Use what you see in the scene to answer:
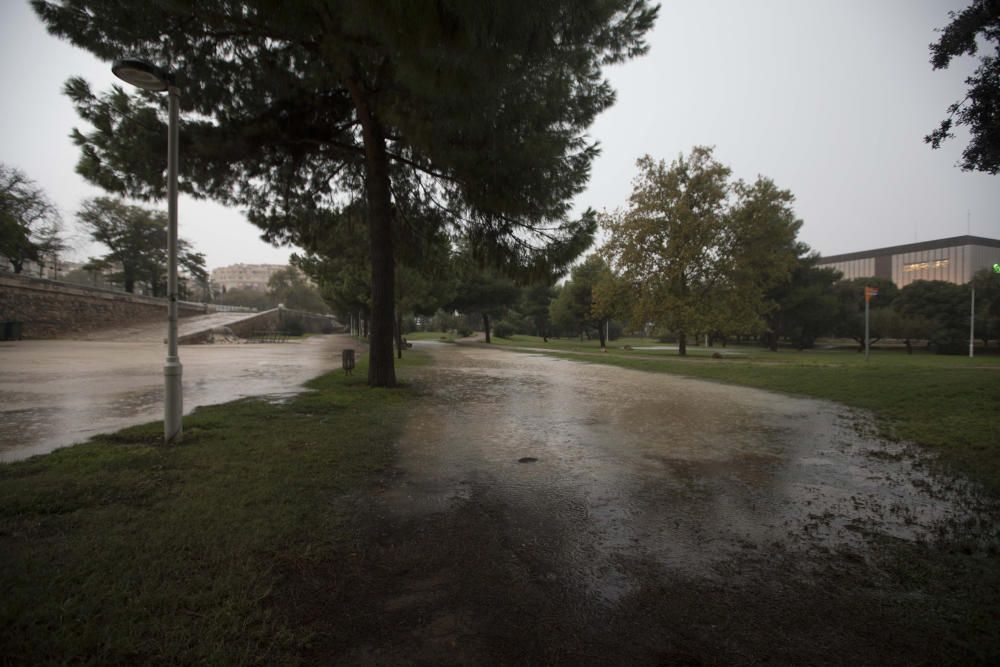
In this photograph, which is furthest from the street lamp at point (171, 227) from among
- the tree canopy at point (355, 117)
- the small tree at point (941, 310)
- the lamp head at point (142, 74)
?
the small tree at point (941, 310)

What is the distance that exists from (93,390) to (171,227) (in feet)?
19.6

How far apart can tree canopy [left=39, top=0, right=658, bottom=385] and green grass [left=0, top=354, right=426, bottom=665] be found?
4222mm

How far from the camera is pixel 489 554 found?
313 centimetres

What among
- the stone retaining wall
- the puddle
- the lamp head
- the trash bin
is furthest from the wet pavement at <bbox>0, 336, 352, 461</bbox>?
the stone retaining wall

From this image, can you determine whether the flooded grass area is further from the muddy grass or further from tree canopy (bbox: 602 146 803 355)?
tree canopy (bbox: 602 146 803 355)

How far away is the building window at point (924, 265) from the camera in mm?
78250

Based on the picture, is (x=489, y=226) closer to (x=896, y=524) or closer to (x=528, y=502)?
(x=528, y=502)

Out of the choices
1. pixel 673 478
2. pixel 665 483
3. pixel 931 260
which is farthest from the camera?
pixel 931 260

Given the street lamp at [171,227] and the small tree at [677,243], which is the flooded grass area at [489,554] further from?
the small tree at [677,243]

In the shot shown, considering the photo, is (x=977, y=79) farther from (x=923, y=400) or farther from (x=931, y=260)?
(x=931, y=260)

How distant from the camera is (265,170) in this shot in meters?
11.2

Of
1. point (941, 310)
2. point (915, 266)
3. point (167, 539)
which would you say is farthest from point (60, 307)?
point (915, 266)

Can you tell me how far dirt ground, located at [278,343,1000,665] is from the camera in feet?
7.28

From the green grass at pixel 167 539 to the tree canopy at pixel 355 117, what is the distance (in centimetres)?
422
